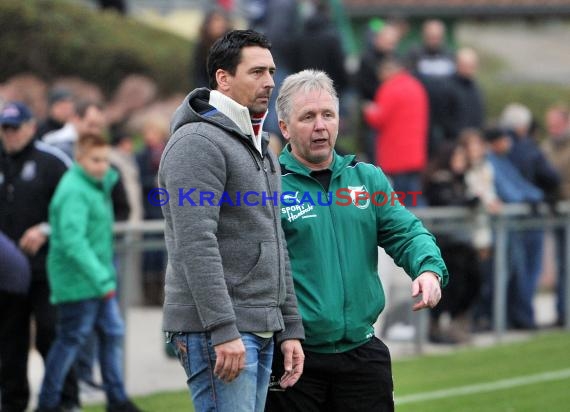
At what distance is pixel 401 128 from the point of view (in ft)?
46.4

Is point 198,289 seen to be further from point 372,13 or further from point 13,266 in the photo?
point 372,13

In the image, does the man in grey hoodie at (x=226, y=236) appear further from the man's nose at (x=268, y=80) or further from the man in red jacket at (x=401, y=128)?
the man in red jacket at (x=401, y=128)

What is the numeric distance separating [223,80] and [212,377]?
46.0 inches

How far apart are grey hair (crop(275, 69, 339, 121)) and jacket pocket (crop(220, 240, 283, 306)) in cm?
83

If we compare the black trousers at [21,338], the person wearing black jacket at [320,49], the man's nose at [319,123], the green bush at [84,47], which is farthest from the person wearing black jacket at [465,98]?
the man's nose at [319,123]

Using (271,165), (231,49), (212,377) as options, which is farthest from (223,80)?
(212,377)

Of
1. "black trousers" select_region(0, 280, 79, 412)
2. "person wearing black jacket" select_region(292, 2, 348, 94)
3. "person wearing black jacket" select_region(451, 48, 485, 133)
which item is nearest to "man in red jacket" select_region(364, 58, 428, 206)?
"person wearing black jacket" select_region(451, 48, 485, 133)

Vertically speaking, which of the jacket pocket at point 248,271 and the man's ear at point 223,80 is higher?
the man's ear at point 223,80

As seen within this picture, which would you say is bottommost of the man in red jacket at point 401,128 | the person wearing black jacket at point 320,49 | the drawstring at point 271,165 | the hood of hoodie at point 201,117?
the drawstring at point 271,165

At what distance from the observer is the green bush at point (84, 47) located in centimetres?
1550

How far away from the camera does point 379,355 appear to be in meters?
5.74

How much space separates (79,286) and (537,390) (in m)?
3.91

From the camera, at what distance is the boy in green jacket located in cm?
863

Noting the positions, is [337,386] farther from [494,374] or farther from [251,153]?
[494,374]
